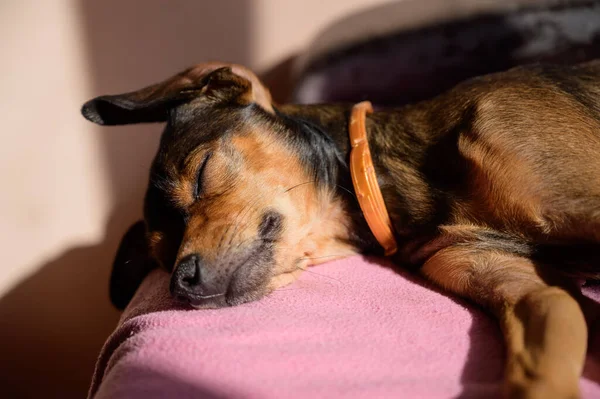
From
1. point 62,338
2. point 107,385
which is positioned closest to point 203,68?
point 107,385

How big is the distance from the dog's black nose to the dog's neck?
600 mm

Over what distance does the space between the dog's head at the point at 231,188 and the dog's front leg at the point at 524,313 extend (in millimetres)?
436

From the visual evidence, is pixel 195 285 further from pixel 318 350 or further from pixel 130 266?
pixel 130 266

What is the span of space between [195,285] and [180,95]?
652mm

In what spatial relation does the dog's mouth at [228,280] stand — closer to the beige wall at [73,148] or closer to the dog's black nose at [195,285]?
the dog's black nose at [195,285]

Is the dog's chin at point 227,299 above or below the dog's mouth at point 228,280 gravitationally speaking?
below

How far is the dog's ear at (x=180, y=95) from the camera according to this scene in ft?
5.90

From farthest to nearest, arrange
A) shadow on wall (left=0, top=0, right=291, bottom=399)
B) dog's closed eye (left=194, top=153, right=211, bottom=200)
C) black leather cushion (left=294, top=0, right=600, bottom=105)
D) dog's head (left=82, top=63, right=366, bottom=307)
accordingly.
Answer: shadow on wall (left=0, top=0, right=291, bottom=399) → black leather cushion (left=294, top=0, right=600, bottom=105) → dog's closed eye (left=194, top=153, right=211, bottom=200) → dog's head (left=82, top=63, right=366, bottom=307)

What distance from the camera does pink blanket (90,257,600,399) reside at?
119 centimetres

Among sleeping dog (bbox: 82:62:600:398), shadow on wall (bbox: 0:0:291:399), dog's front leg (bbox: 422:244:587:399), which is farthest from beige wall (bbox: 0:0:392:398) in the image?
dog's front leg (bbox: 422:244:587:399)

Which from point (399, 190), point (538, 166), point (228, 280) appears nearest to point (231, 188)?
point (228, 280)

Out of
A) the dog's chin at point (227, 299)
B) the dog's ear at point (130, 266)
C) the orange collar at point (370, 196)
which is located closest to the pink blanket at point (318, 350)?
the dog's chin at point (227, 299)

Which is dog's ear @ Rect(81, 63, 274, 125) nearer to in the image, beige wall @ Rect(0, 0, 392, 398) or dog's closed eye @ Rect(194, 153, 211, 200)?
dog's closed eye @ Rect(194, 153, 211, 200)

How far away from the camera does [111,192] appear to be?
271cm
